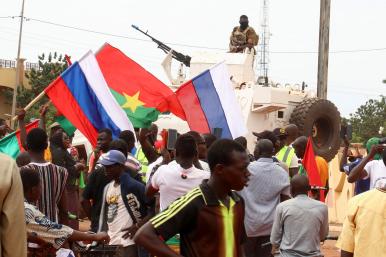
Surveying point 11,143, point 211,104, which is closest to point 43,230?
point 11,143

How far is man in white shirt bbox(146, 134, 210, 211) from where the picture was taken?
718cm

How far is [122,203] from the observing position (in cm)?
796

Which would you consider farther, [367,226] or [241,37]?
[241,37]

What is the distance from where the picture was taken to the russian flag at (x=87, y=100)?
1127 cm

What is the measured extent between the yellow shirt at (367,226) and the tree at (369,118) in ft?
176

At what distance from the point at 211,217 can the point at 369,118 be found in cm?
6077

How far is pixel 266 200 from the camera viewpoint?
321 inches

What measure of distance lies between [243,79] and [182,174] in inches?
507

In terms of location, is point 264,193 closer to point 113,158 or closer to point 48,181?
point 113,158

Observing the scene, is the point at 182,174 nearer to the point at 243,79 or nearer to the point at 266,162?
the point at 266,162

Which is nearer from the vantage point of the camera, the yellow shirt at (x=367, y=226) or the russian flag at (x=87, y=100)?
the yellow shirt at (x=367, y=226)

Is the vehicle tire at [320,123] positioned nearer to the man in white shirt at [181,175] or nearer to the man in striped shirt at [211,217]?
the man in white shirt at [181,175]

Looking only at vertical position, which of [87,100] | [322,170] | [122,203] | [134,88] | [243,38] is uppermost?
[243,38]

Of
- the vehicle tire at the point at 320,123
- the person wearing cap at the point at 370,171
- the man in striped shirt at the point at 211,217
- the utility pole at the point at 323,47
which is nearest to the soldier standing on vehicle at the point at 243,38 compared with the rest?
the utility pole at the point at 323,47
